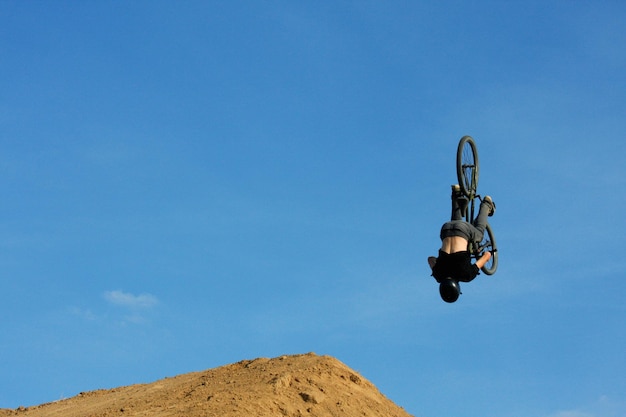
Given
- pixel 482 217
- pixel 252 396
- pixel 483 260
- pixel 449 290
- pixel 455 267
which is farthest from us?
pixel 252 396

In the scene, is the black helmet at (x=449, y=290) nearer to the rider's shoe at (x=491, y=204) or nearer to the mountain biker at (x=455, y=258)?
the mountain biker at (x=455, y=258)

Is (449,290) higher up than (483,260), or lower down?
lower down

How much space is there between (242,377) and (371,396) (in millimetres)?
3192

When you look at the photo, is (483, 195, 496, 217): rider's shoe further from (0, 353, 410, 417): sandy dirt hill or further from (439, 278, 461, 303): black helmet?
(0, 353, 410, 417): sandy dirt hill

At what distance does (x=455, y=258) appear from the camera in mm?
16156

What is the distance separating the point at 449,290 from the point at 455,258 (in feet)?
2.17

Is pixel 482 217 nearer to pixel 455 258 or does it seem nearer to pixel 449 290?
pixel 455 258

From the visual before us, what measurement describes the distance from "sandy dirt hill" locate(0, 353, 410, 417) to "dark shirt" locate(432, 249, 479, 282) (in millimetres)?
4652

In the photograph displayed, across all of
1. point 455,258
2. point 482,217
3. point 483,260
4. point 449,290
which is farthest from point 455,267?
point 482,217

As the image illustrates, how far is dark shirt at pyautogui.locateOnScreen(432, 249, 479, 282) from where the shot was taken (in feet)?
52.7

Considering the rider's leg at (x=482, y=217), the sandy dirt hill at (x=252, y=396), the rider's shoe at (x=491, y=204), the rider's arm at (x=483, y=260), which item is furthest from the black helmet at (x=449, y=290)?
the sandy dirt hill at (x=252, y=396)

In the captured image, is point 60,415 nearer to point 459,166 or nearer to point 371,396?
point 371,396

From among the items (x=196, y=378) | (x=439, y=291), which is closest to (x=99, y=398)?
(x=196, y=378)

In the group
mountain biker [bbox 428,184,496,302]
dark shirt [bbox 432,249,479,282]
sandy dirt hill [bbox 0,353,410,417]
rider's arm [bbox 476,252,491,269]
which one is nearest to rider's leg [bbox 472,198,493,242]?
mountain biker [bbox 428,184,496,302]
